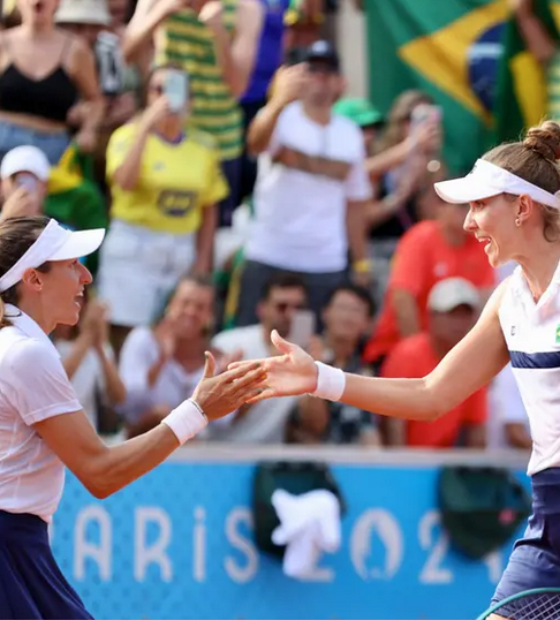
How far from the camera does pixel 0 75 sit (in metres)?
7.87

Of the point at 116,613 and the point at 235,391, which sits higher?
the point at 235,391

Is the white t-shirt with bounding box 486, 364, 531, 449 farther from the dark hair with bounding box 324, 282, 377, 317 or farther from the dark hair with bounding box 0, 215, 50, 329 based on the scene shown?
the dark hair with bounding box 0, 215, 50, 329

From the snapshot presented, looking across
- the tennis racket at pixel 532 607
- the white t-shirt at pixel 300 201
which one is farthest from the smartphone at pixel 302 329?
the tennis racket at pixel 532 607

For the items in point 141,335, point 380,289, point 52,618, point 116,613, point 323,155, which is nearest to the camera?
point 52,618

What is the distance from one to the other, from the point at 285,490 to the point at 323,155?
213 cm

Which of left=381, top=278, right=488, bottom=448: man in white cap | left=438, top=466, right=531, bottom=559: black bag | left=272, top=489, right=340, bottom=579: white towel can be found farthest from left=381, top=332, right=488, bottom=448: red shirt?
left=272, top=489, right=340, bottom=579: white towel

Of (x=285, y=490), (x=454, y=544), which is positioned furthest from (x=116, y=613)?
(x=454, y=544)

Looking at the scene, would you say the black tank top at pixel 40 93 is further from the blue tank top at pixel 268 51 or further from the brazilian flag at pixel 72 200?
the blue tank top at pixel 268 51

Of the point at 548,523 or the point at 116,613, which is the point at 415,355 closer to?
the point at 116,613

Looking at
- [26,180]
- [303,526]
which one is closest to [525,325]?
[303,526]

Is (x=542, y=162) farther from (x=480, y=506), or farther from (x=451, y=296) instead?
(x=451, y=296)

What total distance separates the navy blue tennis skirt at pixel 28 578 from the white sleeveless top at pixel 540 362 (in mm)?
1366

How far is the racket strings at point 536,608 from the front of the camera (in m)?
4.30

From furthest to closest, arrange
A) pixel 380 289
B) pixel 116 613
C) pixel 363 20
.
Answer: pixel 363 20, pixel 380 289, pixel 116 613
